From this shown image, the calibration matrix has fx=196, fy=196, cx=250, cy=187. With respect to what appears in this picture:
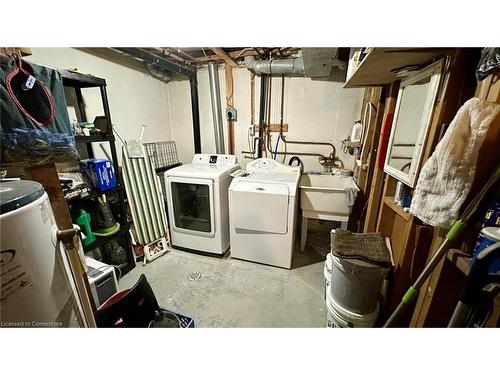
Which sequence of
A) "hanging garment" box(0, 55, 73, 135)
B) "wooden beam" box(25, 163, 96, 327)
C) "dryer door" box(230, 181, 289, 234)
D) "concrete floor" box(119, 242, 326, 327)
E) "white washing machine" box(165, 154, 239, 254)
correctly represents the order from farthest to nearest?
"white washing machine" box(165, 154, 239, 254) < "dryer door" box(230, 181, 289, 234) < "concrete floor" box(119, 242, 326, 327) < "hanging garment" box(0, 55, 73, 135) < "wooden beam" box(25, 163, 96, 327)

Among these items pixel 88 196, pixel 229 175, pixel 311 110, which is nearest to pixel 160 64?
pixel 229 175

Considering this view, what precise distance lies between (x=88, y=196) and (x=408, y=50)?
242 cm

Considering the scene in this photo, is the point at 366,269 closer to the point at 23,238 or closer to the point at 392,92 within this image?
the point at 392,92

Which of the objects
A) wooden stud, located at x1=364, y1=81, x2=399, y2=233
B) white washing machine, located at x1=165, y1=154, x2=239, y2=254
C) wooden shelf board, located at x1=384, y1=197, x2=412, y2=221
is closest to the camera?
wooden shelf board, located at x1=384, y1=197, x2=412, y2=221

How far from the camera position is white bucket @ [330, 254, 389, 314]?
1.16m

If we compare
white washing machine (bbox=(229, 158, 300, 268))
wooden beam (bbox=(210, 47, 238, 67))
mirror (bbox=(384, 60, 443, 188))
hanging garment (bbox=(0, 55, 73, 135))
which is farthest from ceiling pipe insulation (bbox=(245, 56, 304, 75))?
hanging garment (bbox=(0, 55, 73, 135))

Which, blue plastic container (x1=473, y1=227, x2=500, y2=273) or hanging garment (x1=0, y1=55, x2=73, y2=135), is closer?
blue plastic container (x1=473, y1=227, x2=500, y2=273)

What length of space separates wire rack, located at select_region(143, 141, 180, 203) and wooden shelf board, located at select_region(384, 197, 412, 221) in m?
2.58

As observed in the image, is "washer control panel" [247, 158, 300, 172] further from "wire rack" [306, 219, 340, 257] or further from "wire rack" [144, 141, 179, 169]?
"wire rack" [144, 141, 179, 169]

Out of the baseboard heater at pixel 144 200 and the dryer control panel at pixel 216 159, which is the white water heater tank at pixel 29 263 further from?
the dryer control panel at pixel 216 159

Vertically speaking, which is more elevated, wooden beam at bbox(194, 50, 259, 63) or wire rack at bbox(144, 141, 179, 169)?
wooden beam at bbox(194, 50, 259, 63)

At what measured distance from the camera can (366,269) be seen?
115 centimetres

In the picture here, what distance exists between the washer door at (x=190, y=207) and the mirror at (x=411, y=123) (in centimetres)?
177

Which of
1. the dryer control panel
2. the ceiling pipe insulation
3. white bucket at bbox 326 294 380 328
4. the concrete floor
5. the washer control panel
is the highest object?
the ceiling pipe insulation
